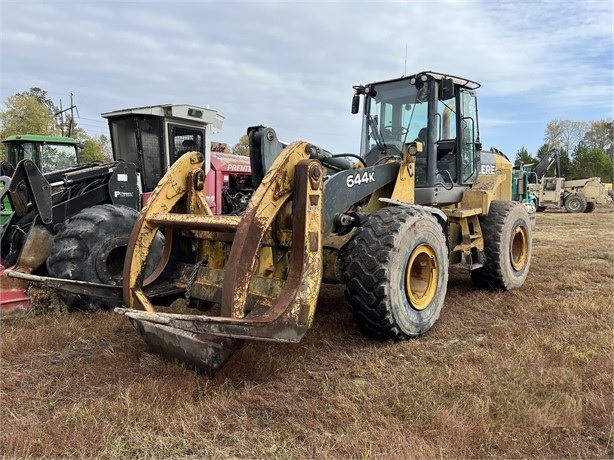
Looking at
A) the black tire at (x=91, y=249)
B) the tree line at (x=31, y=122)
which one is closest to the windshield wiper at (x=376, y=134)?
the black tire at (x=91, y=249)

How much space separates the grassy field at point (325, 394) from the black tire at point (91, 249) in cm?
40

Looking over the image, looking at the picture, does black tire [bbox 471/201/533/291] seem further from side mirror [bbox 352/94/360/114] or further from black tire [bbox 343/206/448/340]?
side mirror [bbox 352/94/360/114]

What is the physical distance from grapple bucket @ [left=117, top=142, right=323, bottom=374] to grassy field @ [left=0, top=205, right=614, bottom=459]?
36 cm

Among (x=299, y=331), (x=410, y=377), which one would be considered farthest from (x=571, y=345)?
(x=299, y=331)

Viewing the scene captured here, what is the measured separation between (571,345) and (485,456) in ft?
6.14

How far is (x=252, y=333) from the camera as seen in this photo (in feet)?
9.56

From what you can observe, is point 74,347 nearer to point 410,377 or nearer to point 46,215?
point 46,215

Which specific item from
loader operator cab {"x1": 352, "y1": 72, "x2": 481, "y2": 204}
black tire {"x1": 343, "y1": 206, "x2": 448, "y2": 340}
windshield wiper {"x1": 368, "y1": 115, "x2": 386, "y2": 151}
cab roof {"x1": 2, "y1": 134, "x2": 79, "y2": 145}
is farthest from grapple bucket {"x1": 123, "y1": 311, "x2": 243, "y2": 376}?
cab roof {"x1": 2, "y1": 134, "x2": 79, "y2": 145}

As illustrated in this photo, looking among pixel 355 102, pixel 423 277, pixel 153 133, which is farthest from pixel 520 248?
pixel 153 133

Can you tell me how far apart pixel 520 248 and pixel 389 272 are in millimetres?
3605

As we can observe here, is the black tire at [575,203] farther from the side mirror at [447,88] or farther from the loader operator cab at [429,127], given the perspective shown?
the side mirror at [447,88]

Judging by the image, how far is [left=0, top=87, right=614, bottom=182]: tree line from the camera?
37562 millimetres

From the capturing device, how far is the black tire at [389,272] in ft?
12.4

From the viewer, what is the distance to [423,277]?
450 centimetres
